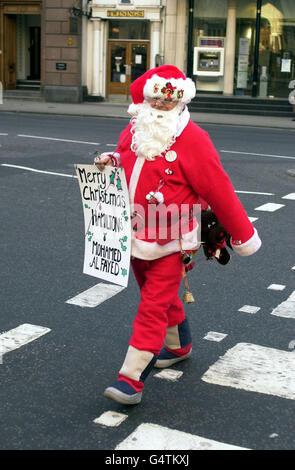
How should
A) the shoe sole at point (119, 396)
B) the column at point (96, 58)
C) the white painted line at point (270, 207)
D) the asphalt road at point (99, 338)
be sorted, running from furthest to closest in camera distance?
the column at point (96, 58) < the white painted line at point (270, 207) < the shoe sole at point (119, 396) < the asphalt road at point (99, 338)

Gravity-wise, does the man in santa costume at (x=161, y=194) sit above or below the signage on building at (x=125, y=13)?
below

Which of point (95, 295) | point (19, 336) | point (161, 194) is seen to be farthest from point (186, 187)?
point (95, 295)

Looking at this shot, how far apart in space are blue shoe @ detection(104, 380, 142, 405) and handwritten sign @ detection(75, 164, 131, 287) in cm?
58

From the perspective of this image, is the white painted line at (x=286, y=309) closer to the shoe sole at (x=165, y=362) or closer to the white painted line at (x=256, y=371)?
the white painted line at (x=256, y=371)

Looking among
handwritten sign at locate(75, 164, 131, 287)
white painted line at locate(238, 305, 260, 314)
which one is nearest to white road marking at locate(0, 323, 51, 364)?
handwritten sign at locate(75, 164, 131, 287)

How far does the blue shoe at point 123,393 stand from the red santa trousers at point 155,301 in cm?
22

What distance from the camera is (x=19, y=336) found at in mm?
4867

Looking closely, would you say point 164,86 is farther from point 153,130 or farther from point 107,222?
point 107,222

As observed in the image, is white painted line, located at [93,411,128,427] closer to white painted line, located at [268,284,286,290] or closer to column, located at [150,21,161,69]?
white painted line, located at [268,284,286,290]

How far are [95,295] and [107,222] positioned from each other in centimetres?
161

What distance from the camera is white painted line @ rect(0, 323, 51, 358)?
15.4 ft

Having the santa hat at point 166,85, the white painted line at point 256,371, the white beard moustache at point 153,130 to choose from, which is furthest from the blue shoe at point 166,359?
the santa hat at point 166,85

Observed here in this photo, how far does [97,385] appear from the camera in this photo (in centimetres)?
422

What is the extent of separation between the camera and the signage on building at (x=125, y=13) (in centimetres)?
2866
